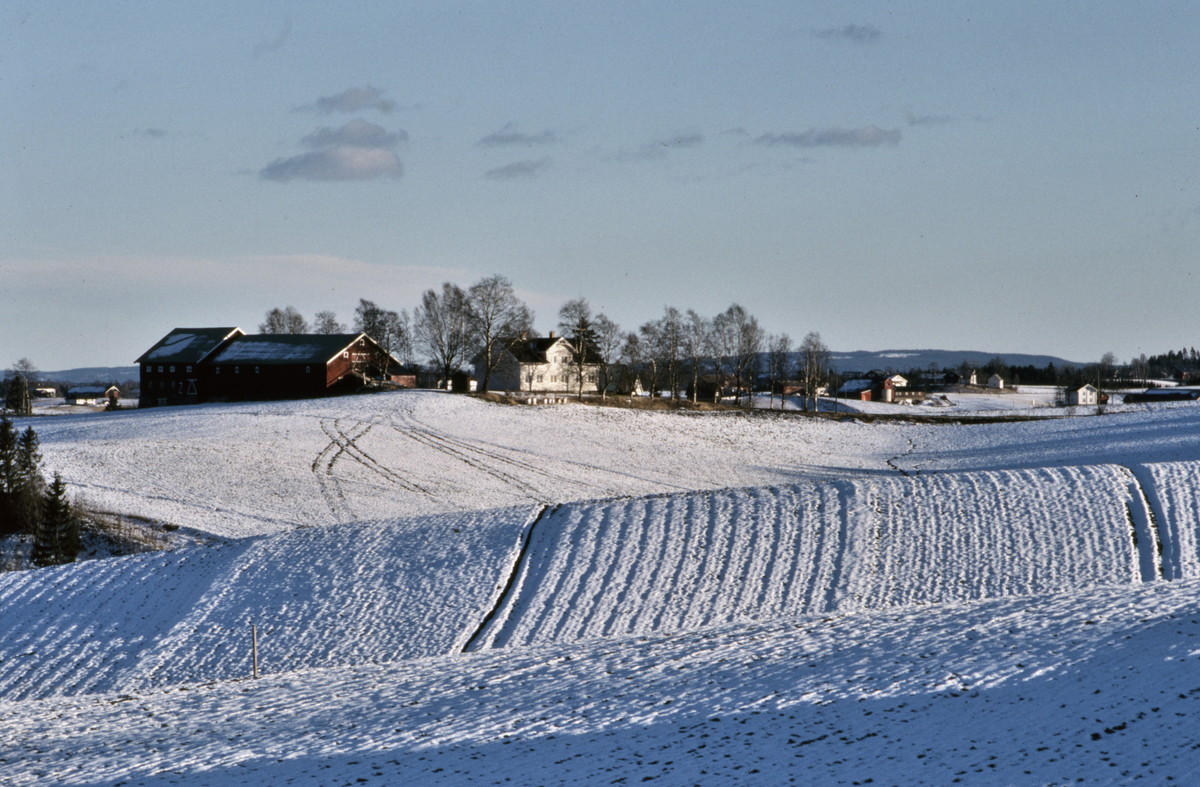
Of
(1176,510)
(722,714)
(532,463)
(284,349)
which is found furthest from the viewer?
(284,349)

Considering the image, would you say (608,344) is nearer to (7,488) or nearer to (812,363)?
(812,363)

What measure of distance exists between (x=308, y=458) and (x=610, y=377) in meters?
56.8

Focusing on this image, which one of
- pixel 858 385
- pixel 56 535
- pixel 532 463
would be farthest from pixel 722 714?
pixel 858 385

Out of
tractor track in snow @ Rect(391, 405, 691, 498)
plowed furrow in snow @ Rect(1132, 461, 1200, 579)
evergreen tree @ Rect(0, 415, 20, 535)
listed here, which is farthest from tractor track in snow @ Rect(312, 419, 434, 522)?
plowed furrow in snow @ Rect(1132, 461, 1200, 579)

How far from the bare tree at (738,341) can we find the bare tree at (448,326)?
97.7 ft

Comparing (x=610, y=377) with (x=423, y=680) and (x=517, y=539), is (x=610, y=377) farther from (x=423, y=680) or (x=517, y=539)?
(x=423, y=680)

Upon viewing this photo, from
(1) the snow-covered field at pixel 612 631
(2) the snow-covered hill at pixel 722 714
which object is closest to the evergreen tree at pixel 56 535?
(1) the snow-covered field at pixel 612 631

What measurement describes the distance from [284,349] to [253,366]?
3058mm

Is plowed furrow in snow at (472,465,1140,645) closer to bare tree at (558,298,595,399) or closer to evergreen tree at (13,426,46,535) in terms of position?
evergreen tree at (13,426,46,535)

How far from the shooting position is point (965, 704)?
44.9 feet

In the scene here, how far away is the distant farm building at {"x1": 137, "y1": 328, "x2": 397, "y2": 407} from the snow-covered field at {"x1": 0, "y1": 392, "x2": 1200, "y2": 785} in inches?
1282

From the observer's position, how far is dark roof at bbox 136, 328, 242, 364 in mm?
86438

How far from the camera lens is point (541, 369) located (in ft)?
338

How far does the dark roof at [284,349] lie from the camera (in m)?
82.6
